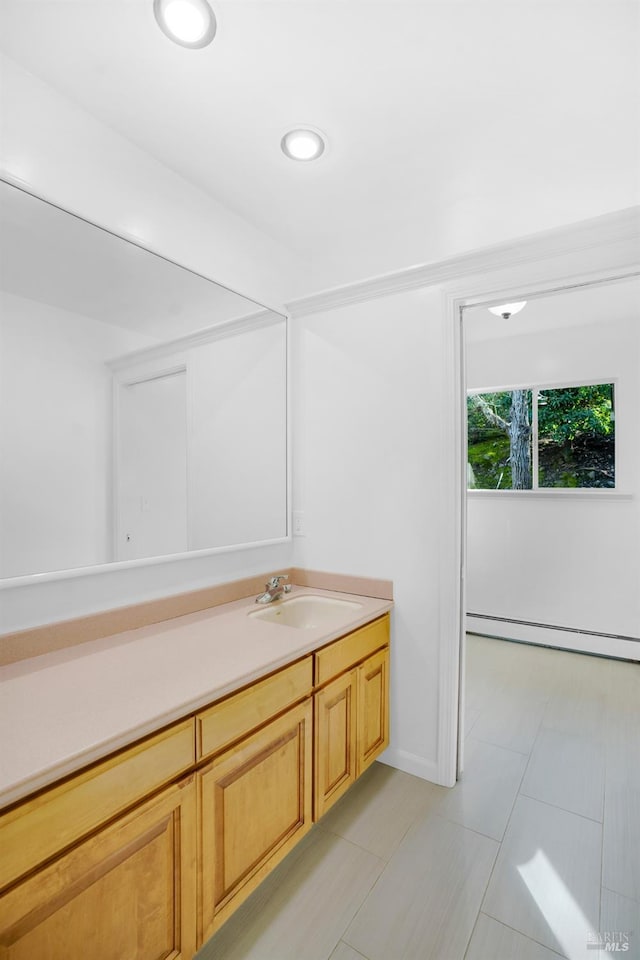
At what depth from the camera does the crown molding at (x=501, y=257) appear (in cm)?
160

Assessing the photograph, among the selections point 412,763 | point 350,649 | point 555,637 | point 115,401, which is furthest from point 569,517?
point 115,401

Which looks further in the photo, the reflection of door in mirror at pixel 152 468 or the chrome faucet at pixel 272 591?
the chrome faucet at pixel 272 591

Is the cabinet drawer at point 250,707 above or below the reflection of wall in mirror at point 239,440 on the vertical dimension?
below

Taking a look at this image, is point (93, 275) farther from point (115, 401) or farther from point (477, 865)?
point (477, 865)

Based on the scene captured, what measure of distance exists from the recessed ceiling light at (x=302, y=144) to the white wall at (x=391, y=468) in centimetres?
65

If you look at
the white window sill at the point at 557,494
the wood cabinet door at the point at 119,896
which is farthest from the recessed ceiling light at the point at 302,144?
the white window sill at the point at 557,494

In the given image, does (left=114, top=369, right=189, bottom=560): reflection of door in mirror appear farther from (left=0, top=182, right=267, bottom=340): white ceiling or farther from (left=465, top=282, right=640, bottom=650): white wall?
(left=465, top=282, right=640, bottom=650): white wall

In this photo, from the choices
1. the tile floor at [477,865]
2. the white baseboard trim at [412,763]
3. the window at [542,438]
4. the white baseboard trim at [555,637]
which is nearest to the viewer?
the tile floor at [477,865]

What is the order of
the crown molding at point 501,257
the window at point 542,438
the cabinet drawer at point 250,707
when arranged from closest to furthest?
the cabinet drawer at point 250,707
the crown molding at point 501,257
the window at point 542,438

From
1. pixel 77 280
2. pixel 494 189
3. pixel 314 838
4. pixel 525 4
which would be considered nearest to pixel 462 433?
pixel 494 189

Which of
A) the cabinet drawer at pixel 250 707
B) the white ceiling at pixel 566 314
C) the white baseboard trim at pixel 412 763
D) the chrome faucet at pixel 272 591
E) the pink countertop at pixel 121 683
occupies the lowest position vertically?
the white baseboard trim at pixel 412 763

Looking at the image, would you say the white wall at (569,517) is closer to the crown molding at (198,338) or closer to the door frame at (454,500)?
the door frame at (454,500)

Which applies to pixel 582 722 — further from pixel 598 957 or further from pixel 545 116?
pixel 545 116

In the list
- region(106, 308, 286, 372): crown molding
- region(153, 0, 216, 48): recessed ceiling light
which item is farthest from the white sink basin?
region(153, 0, 216, 48): recessed ceiling light
